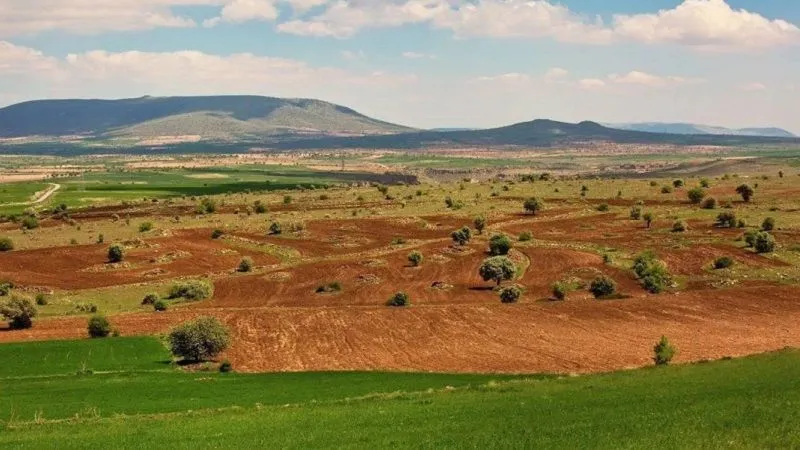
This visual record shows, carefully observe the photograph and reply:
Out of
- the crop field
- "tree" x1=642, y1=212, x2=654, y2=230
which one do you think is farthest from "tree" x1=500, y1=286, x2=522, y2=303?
"tree" x1=642, y1=212, x2=654, y2=230

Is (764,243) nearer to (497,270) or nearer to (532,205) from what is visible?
(497,270)

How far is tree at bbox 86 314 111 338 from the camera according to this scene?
184 ft

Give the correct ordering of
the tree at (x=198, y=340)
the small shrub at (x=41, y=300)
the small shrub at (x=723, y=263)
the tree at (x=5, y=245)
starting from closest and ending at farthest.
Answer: the tree at (x=198, y=340) < the small shrub at (x=41, y=300) < the small shrub at (x=723, y=263) < the tree at (x=5, y=245)

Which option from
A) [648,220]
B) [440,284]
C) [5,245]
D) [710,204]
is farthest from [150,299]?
[710,204]

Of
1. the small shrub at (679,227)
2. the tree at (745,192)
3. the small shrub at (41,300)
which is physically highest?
the tree at (745,192)

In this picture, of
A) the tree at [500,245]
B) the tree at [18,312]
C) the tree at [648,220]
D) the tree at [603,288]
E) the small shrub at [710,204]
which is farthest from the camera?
the small shrub at [710,204]

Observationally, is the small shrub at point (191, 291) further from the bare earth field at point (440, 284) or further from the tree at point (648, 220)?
the tree at point (648, 220)

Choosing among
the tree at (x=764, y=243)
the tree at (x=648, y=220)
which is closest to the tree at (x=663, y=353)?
the tree at (x=764, y=243)

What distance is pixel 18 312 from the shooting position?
195 ft

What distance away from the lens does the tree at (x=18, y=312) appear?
59500 mm

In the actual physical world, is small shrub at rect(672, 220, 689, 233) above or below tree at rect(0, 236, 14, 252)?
above

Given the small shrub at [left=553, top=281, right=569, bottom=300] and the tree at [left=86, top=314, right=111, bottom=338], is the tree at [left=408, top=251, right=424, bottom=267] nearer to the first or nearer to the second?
the small shrub at [left=553, top=281, right=569, bottom=300]

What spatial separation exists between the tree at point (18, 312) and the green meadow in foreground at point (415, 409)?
1786 centimetres

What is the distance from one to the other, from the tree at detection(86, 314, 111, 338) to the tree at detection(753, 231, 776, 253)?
6816 centimetres
